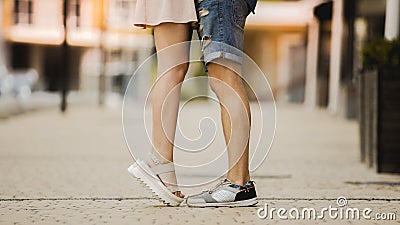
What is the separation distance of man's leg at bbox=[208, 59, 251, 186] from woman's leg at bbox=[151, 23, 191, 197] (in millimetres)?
160

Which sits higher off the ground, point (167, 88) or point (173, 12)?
point (173, 12)

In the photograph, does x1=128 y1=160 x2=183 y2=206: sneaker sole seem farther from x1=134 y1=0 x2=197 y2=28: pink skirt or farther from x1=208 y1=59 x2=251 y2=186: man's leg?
x1=134 y1=0 x2=197 y2=28: pink skirt

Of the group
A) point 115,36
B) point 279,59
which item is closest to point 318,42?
point 279,59

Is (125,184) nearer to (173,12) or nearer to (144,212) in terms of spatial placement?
(144,212)

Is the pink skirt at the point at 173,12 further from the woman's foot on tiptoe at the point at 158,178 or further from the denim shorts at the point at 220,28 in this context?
the woman's foot on tiptoe at the point at 158,178

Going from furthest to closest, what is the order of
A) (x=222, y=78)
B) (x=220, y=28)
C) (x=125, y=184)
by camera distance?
1. (x=125, y=184)
2. (x=222, y=78)
3. (x=220, y=28)

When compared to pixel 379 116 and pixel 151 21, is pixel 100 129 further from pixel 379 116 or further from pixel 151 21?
pixel 151 21

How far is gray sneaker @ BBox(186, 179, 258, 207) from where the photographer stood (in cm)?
445

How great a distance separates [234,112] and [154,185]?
0.50 meters

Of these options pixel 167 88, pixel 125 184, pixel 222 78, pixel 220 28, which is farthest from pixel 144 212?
pixel 125 184

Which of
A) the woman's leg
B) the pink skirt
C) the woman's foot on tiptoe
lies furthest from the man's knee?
the woman's foot on tiptoe

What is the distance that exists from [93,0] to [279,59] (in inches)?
827

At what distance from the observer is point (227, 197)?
4457mm

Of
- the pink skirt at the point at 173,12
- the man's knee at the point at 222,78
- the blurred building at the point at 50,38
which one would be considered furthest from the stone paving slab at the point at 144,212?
the blurred building at the point at 50,38
